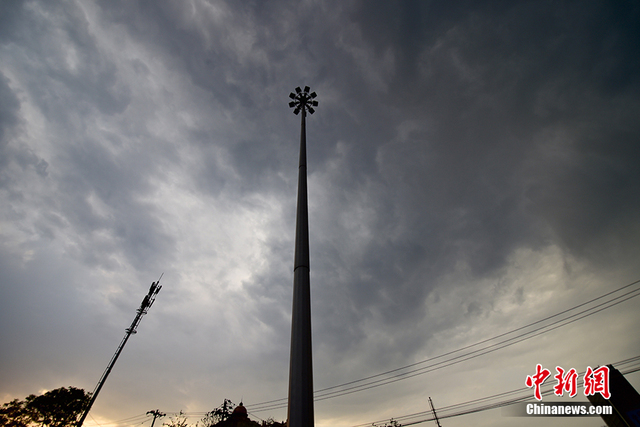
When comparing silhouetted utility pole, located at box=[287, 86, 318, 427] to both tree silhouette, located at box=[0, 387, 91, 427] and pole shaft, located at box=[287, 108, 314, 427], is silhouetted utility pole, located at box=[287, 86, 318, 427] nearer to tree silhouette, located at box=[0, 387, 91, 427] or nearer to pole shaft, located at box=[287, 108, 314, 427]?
pole shaft, located at box=[287, 108, 314, 427]

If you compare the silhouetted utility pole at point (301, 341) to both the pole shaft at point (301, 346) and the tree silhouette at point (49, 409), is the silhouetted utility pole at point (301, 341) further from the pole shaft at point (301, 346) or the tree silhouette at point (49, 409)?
the tree silhouette at point (49, 409)

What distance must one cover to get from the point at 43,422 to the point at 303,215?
65.3 m

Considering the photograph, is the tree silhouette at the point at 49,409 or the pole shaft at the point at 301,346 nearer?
the pole shaft at the point at 301,346

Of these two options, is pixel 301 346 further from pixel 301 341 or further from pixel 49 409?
pixel 49 409

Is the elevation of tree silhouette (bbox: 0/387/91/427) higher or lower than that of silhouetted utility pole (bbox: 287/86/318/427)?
lower

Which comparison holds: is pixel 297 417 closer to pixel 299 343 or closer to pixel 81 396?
pixel 299 343

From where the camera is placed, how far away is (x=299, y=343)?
16.3 ft

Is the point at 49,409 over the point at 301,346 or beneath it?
beneath

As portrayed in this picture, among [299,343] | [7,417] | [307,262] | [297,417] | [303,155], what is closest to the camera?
[297,417]

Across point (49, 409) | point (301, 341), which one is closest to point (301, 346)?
point (301, 341)

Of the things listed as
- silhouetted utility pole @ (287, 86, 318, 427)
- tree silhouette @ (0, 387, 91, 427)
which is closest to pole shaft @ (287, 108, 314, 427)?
silhouetted utility pole @ (287, 86, 318, 427)

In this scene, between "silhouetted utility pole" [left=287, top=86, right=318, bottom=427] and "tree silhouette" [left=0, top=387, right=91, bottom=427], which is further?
"tree silhouette" [left=0, top=387, right=91, bottom=427]

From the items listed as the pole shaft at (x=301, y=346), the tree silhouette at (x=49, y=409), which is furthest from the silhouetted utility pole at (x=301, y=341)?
the tree silhouette at (x=49, y=409)

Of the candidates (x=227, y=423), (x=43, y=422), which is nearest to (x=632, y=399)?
(x=227, y=423)
